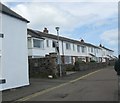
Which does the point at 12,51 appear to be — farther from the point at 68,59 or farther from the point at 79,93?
the point at 68,59

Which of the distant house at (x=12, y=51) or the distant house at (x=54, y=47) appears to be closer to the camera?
the distant house at (x=12, y=51)

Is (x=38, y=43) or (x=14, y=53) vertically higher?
(x=38, y=43)

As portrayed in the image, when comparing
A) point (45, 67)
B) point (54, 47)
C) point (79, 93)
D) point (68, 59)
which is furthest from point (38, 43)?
point (79, 93)

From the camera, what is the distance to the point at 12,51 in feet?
67.9

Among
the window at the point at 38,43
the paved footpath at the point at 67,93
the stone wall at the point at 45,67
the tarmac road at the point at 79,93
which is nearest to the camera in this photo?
A: the tarmac road at the point at 79,93

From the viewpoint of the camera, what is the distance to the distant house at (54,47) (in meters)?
47.7

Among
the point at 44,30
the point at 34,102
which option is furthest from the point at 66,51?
the point at 34,102

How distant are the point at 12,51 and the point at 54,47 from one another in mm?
35938

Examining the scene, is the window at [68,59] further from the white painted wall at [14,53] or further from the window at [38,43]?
the white painted wall at [14,53]

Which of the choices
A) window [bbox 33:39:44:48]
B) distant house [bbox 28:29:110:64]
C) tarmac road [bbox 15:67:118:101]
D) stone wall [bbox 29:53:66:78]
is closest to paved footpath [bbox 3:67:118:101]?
tarmac road [bbox 15:67:118:101]

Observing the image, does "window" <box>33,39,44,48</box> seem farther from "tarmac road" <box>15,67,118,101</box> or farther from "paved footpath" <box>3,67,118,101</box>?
"tarmac road" <box>15,67,118,101</box>

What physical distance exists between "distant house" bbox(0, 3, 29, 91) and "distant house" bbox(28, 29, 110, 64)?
19526mm

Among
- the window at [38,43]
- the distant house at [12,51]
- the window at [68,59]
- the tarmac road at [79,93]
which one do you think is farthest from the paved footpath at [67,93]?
the window at [68,59]

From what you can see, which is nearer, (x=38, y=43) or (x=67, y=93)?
(x=67, y=93)
